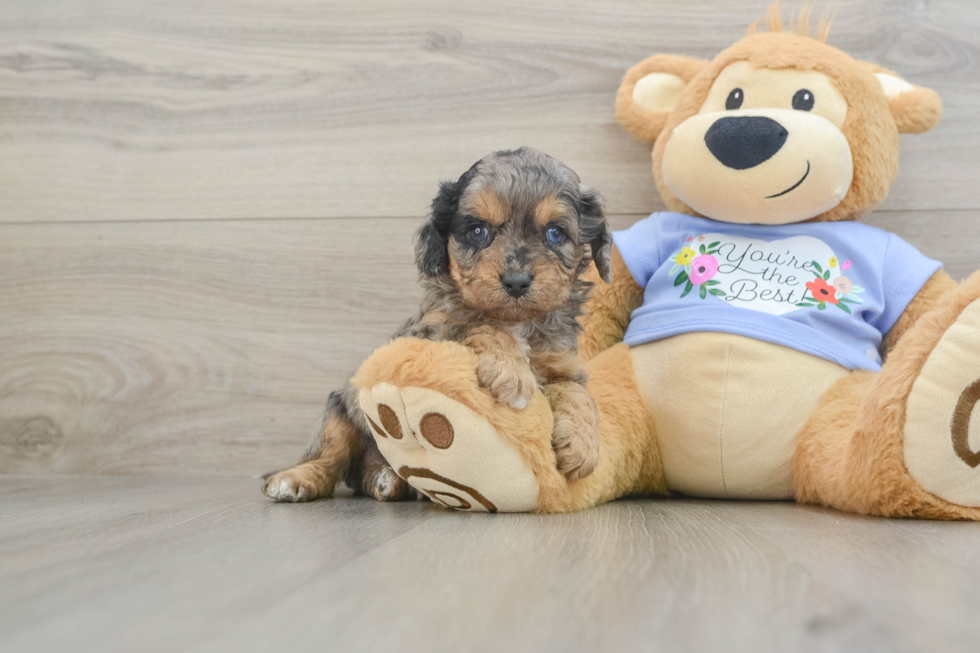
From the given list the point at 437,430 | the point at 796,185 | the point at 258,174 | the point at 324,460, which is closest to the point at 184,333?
the point at 258,174

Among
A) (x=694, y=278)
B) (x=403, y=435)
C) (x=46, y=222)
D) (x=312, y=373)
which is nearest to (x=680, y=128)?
(x=694, y=278)

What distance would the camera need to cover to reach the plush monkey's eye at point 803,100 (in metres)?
1.51

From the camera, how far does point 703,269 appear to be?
1.53 meters

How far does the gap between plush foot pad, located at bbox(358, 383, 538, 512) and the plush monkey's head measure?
2.37 ft

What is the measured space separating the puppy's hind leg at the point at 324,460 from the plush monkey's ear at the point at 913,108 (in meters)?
1.27

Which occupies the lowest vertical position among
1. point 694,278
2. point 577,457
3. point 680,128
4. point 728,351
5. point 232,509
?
point 232,509

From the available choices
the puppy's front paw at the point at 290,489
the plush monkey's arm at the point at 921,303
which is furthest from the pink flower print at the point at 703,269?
the puppy's front paw at the point at 290,489

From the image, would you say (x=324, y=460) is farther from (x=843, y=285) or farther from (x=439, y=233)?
(x=843, y=285)

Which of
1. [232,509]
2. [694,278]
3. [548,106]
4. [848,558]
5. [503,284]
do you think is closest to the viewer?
[848,558]

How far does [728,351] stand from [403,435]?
65cm

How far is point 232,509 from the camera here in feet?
4.31

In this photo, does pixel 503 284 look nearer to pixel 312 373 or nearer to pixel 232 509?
pixel 232 509

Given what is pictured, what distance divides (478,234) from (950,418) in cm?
74

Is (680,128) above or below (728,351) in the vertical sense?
above
